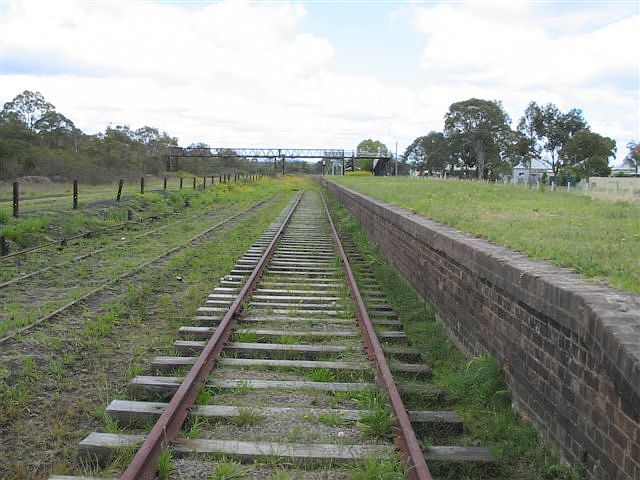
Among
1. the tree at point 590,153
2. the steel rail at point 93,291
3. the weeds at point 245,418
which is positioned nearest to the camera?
the weeds at point 245,418

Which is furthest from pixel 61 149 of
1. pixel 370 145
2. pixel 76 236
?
pixel 370 145

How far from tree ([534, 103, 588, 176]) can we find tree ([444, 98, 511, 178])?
7134 mm

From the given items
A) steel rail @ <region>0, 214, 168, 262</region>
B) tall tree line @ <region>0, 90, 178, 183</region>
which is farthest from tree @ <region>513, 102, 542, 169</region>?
steel rail @ <region>0, 214, 168, 262</region>

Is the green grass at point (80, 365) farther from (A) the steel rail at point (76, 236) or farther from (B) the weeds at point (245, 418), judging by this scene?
(A) the steel rail at point (76, 236)

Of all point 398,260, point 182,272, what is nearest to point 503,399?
point 398,260

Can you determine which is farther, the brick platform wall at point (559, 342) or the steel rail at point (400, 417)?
the steel rail at point (400, 417)

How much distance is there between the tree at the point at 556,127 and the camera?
7962 centimetres

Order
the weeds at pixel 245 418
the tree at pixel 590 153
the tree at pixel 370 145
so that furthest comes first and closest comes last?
the tree at pixel 370 145, the tree at pixel 590 153, the weeds at pixel 245 418

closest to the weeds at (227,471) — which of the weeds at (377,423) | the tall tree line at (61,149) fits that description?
the weeds at (377,423)

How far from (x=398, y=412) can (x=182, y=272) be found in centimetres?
701

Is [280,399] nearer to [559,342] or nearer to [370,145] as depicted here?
[559,342]

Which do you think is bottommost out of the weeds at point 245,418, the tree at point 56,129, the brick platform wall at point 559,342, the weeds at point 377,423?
the weeds at point 245,418

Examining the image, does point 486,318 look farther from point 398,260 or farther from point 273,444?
point 398,260

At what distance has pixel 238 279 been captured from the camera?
9.63 metres
